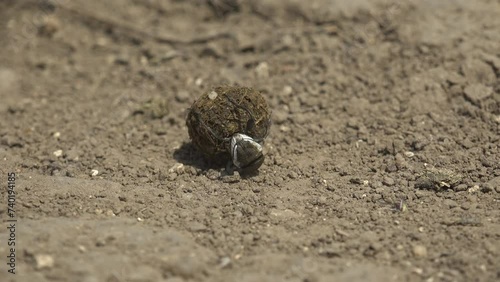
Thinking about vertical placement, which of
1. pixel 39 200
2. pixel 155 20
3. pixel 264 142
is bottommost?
pixel 39 200

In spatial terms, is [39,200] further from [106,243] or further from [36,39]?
[36,39]

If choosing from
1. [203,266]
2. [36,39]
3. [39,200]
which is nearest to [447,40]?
[203,266]

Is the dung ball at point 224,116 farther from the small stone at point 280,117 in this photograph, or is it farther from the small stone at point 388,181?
the small stone at point 388,181

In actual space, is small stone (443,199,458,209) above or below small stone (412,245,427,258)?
above

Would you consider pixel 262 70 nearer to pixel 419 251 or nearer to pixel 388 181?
pixel 388 181

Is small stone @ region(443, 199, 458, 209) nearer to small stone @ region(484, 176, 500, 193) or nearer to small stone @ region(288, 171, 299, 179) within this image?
small stone @ region(484, 176, 500, 193)

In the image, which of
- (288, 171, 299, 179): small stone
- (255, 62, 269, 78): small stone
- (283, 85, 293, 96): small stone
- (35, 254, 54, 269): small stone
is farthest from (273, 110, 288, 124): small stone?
(35, 254, 54, 269): small stone

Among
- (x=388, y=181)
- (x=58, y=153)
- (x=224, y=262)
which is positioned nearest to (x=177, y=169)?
(x=58, y=153)
